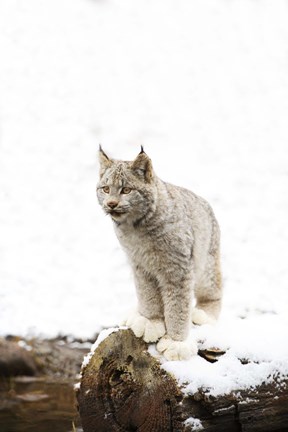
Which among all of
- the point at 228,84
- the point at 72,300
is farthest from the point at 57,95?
the point at 72,300

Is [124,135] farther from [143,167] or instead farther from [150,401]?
[150,401]

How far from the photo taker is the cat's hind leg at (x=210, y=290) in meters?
5.27

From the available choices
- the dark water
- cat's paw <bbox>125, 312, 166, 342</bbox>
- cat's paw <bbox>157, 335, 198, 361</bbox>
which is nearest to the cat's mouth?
cat's paw <bbox>125, 312, 166, 342</bbox>

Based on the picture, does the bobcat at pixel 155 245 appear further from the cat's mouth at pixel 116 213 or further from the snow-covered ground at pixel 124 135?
the snow-covered ground at pixel 124 135

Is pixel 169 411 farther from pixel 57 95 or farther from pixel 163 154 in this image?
pixel 57 95

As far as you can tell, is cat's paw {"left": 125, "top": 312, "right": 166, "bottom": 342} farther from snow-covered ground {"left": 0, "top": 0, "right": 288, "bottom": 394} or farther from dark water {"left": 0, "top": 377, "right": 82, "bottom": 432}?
dark water {"left": 0, "top": 377, "right": 82, "bottom": 432}

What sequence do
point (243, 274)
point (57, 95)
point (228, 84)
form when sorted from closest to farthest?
point (243, 274) → point (57, 95) → point (228, 84)

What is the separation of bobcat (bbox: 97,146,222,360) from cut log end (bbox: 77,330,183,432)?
19cm

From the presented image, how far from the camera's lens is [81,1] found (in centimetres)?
1695

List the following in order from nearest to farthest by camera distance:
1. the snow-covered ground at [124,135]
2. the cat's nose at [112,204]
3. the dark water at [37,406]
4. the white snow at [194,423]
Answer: the white snow at [194,423] → the cat's nose at [112,204] → the dark water at [37,406] → the snow-covered ground at [124,135]

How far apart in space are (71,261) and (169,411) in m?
5.90

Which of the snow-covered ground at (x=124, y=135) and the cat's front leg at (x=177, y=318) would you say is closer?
the cat's front leg at (x=177, y=318)

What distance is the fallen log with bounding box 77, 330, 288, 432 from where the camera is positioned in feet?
13.4

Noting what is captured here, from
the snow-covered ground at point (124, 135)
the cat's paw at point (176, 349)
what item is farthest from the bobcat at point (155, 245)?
the snow-covered ground at point (124, 135)
